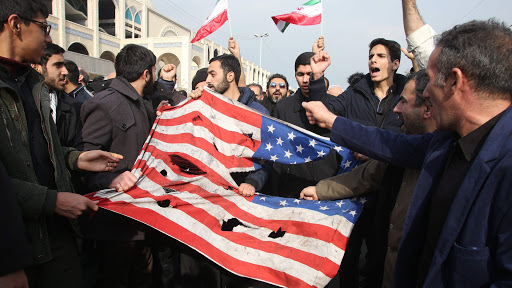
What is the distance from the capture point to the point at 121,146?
118 inches

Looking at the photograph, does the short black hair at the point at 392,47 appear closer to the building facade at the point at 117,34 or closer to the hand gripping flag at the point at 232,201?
the hand gripping flag at the point at 232,201

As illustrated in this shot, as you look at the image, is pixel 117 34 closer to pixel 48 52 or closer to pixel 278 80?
pixel 278 80

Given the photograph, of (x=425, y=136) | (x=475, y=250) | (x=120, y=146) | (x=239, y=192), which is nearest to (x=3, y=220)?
(x=120, y=146)

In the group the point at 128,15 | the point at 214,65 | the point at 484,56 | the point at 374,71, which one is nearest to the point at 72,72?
the point at 214,65

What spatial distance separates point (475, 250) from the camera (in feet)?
4.16

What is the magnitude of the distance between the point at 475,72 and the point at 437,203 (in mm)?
661

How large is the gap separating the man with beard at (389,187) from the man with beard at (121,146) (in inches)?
67.5

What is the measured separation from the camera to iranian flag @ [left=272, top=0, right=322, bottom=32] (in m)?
5.08

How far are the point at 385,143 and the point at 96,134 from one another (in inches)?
97.0

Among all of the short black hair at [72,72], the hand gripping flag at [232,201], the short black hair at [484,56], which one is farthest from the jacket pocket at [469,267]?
the short black hair at [72,72]

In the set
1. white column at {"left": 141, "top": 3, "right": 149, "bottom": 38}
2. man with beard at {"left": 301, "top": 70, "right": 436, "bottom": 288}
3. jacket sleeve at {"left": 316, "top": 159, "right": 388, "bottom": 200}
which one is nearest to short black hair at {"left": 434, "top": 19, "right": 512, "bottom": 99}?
man with beard at {"left": 301, "top": 70, "right": 436, "bottom": 288}

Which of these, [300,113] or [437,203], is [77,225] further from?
[300,113]

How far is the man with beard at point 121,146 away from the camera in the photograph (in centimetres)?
273

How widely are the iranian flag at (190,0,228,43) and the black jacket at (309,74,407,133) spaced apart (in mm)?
3001
